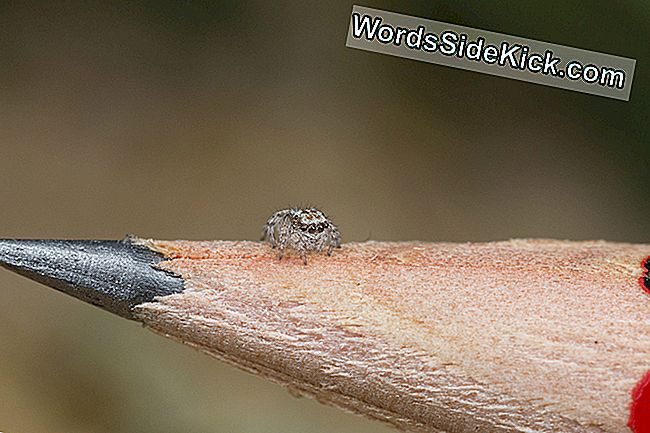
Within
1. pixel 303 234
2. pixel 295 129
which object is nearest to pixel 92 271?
pixel 303 234

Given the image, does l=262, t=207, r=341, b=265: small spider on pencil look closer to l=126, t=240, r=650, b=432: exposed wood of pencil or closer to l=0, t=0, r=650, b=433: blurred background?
l=126, t=240, r=650, b=432: exposed wood of pencil

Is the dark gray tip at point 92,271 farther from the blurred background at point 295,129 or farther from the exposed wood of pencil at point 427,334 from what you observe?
the blurred background at point 295,129

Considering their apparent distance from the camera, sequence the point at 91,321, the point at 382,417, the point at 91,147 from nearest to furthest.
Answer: the point at 382,417, the point at 91,321, the point at 91,147

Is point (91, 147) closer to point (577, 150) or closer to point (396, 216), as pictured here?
point (396, 216)

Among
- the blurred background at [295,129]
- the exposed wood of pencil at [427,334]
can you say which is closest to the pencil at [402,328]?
the exposed wood of pencil at [427,334]

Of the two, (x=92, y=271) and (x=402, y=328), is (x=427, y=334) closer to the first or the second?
(x=402, y=328)

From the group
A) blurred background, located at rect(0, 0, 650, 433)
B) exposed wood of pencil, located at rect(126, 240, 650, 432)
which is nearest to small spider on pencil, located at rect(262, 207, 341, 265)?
exposed wood of pencil, located at rect(126, 240, 650, 432)

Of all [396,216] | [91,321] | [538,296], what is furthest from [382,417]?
[396,216]
